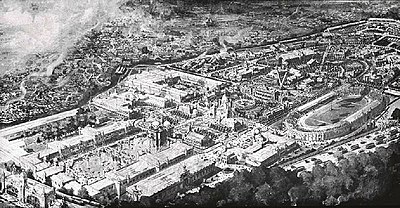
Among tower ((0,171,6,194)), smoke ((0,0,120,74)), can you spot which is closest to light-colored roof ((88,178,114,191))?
tower ((0,171,6,194))

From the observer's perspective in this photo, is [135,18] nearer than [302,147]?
No

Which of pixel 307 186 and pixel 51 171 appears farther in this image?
pixel 51 171

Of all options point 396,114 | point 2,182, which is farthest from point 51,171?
point 396,114

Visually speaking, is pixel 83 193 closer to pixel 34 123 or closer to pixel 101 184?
pixel 101 184

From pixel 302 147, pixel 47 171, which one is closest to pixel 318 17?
pixel 302 147

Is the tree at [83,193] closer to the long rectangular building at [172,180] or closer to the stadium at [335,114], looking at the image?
the long rectangular building at [172,180]

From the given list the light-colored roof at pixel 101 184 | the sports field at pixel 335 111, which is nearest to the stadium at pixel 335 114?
the sports field at pixel 335 111

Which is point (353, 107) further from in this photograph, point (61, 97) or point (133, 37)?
point (61, 97)
